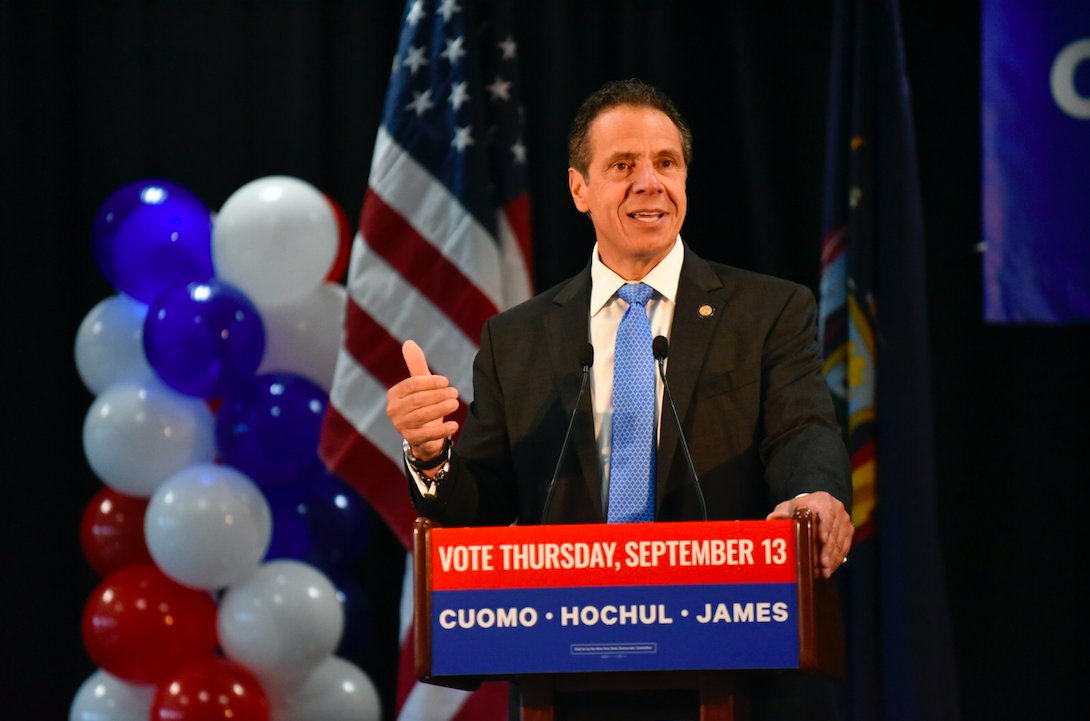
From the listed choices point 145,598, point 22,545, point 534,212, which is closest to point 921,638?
point 534,212

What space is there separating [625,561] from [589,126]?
101cm

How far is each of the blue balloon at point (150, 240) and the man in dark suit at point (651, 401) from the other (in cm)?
192

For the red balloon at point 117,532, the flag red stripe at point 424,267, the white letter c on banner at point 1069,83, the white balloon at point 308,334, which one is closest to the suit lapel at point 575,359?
the flag red stripe at point 424,267

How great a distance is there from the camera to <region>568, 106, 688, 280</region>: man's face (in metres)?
2.34

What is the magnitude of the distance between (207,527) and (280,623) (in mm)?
346

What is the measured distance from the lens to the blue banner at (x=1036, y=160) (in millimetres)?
4223

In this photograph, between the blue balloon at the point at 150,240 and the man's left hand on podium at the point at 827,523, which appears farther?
the blue balloon at the point at 150,240

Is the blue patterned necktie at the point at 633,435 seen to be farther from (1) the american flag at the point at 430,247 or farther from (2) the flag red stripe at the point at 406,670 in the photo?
(2) the flag red stripe at the point at 406,670

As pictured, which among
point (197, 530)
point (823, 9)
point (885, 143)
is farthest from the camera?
point (823, 9)

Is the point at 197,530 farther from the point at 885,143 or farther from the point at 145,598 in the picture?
the point at 885,143

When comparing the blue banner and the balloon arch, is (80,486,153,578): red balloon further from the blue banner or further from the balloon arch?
the blue banner

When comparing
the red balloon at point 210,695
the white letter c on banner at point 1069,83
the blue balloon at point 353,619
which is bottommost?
the red balloon at point 210,695

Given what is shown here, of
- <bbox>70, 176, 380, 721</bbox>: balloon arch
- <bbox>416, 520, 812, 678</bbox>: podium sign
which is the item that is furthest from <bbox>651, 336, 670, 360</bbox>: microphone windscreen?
<bbox>70, 176, 380, 721</bbox>: balloon arch

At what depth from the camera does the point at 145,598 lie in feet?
13.0
